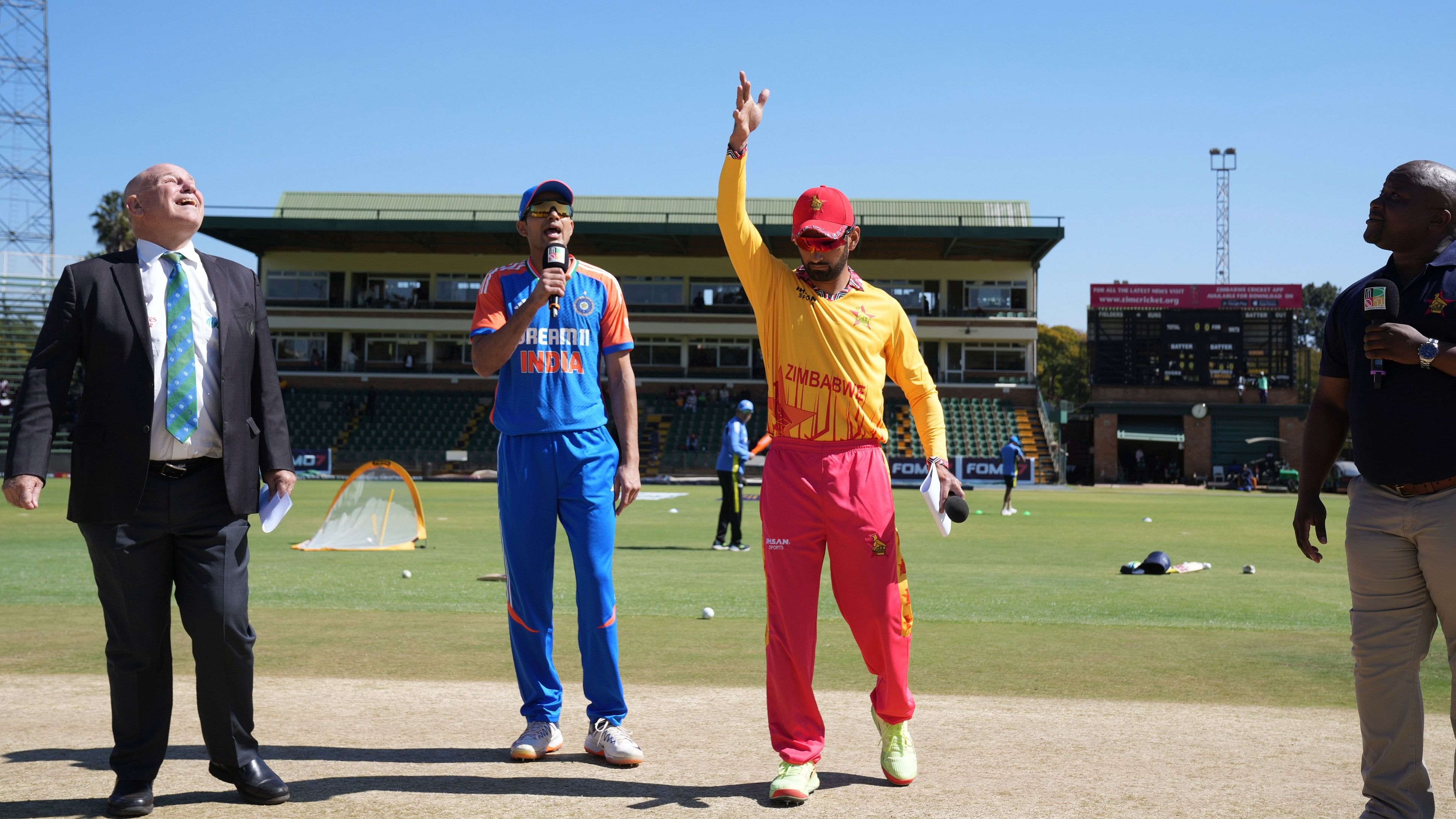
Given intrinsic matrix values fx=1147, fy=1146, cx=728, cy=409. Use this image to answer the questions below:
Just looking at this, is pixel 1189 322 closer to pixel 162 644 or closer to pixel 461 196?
pixel 461 196

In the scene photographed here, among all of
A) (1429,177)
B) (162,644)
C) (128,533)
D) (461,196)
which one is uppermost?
(461,196)

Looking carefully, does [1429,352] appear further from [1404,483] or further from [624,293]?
[624,293]

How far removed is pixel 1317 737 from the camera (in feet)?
17.1

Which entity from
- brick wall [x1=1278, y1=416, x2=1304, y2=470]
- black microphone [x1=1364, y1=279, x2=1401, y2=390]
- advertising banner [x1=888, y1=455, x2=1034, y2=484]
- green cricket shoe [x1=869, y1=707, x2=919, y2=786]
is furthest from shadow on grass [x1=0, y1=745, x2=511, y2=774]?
brick wall [x1=1278, y1=416, x2=1304, y2=470]

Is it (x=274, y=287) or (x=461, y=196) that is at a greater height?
(x=461, y=196)

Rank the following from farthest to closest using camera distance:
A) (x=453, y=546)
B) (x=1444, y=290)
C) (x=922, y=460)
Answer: (x=922, y=460)
(x=453, y=546)
(x=1444, y=290)

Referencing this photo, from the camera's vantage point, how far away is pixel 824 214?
4730mm

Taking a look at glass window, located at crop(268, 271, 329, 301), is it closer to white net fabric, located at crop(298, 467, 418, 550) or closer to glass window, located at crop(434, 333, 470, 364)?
glass window, located at crop(434, 333, 470, 364)

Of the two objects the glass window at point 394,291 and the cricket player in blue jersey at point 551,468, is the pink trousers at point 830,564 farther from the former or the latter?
the glass window at point 394,291

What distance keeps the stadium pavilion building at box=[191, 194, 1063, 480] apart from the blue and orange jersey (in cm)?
4942

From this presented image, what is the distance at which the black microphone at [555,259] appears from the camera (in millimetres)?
4957

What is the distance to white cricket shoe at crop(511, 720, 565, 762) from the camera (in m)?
4.82

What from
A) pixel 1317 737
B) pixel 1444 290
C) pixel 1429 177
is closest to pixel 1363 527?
pixel 1444 290

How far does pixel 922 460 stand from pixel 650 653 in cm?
3635
